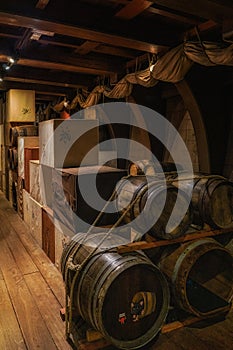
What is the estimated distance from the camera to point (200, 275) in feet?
9.61

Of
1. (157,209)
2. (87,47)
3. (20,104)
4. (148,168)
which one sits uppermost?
(87,47)

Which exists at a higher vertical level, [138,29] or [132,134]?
[138,29]

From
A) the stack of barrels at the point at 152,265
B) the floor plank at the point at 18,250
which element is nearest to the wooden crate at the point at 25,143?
the floor plank at the point at 18,250

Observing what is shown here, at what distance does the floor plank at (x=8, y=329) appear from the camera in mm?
2336

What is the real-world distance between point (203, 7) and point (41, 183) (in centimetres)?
295

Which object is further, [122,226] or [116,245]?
[122,226]

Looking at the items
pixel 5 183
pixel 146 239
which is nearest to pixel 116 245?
pixel 146 239

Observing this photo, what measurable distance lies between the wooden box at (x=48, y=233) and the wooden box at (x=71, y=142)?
0.77 meters

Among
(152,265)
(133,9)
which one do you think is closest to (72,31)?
(133,9)

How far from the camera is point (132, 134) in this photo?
5.49m

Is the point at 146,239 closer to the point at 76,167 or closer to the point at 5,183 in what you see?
the point at 76,167

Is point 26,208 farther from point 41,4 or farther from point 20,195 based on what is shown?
point 41,4

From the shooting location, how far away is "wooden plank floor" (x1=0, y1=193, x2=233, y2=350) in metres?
2.38

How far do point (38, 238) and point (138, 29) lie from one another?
124 inches
